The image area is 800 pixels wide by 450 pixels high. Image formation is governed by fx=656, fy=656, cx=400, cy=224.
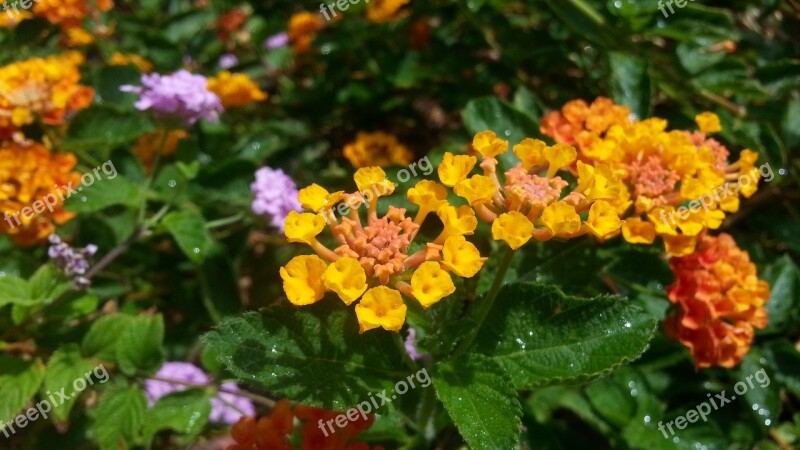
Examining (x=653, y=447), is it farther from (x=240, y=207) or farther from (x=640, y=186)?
(x=240, y=207)

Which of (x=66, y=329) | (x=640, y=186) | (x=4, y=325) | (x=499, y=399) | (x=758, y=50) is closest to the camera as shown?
(x=499, y=399)

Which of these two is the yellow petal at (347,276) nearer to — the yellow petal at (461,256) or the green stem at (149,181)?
the yellow petal at (461,256)

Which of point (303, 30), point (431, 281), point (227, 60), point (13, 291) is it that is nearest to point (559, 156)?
point (431, 281)

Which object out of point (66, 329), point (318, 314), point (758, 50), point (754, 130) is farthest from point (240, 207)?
point (758, 50)

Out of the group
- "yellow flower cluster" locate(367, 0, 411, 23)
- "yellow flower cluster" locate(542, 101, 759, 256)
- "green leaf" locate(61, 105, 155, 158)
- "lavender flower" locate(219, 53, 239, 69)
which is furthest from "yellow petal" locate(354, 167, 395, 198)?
"lavender flower" locate(219, 53, 239, 69)

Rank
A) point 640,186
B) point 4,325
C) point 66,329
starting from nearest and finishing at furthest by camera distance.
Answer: point 640,186
point 4,325
point 66,329

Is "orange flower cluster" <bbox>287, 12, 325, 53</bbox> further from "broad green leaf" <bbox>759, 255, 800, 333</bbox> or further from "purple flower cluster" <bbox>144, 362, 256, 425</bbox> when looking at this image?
"broad green leaf" <bbox>759, 255, 800, 333</bbox>

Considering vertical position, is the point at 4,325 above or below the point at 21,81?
below
